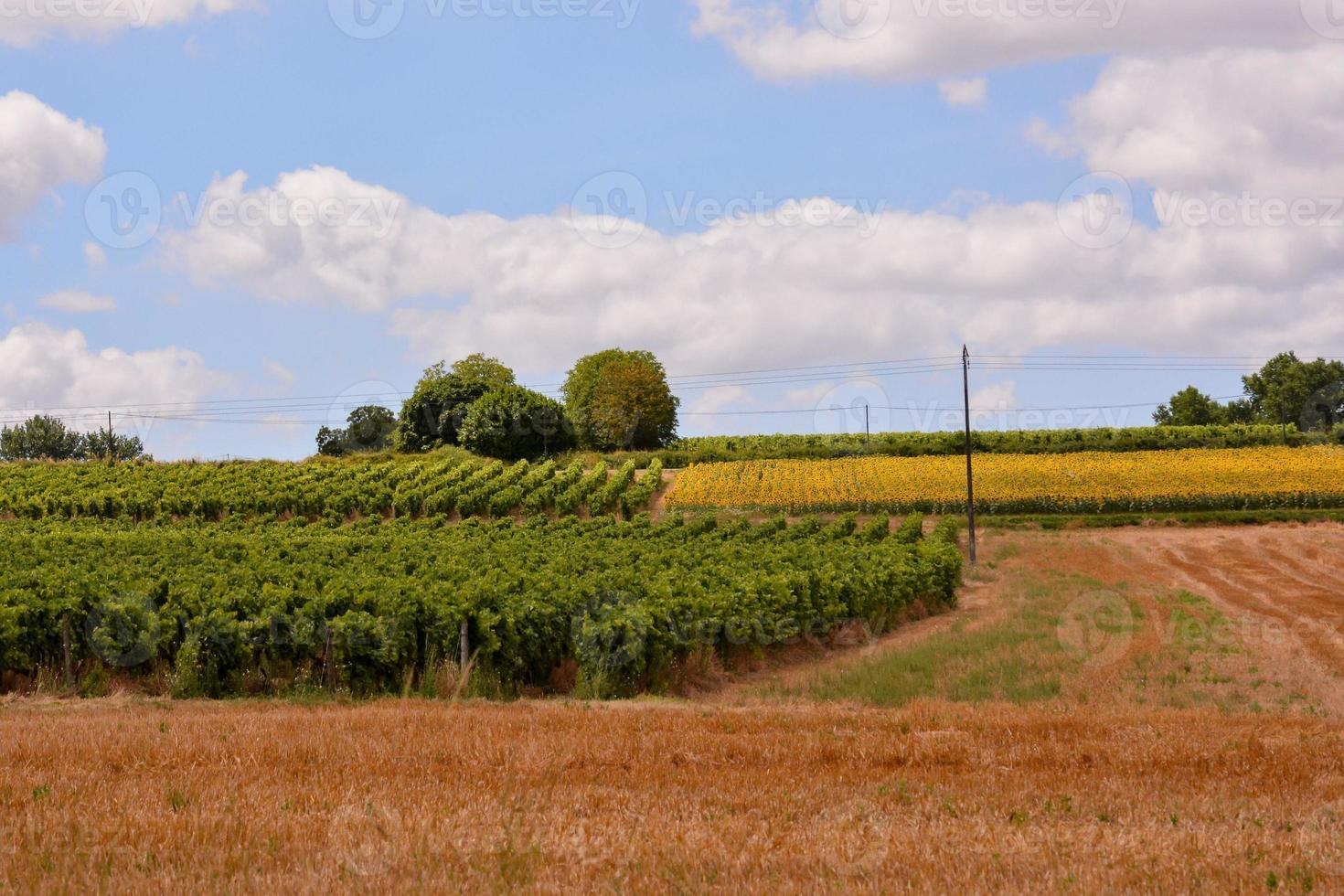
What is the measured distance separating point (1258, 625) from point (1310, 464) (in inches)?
1603

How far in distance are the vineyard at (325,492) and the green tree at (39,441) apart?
60408 mm

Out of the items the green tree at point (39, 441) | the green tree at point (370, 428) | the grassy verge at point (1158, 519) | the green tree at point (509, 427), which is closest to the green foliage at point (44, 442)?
the green tree at point (39, 441)

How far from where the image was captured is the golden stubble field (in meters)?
7.01

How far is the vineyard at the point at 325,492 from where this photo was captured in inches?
2074

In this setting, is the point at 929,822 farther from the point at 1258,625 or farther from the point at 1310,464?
the point at 1310,464

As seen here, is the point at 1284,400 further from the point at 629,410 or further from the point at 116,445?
the point at 116,445

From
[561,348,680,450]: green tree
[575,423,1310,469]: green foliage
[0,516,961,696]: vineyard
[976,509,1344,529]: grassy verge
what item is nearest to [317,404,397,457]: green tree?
[561,348,680,450]: green tree

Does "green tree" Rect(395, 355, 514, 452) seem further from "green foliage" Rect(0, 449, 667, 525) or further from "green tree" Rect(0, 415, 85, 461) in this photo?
"green tree" Rect(0, 415, 85, 461)

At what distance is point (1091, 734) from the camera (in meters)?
12.8

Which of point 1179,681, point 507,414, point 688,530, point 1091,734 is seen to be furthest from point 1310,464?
point 1091,734

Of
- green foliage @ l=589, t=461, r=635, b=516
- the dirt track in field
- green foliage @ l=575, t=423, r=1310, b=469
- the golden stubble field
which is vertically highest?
green foliage @ l=575, t=423, r=1310, b=469

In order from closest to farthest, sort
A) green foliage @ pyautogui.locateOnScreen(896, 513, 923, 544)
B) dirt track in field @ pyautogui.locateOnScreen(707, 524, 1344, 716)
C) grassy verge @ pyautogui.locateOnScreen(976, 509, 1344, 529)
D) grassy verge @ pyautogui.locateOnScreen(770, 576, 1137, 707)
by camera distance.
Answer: grassy verge @ pyautogui.locateOnScreen(770, 576, 1137, 707), dirt track in field @ pyautogui.locateOnScreen(707, 524, 1344, 716), green foliage @ pyautogui.locateOnScreen(896, 513, 923, 544), grassy verge @ pyautogui.locateOnScreen(976, 509, 1344, 529)

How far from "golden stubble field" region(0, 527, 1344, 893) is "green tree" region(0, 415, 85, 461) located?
110 meters

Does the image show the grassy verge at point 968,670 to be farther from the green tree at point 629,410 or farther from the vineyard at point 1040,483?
the green tree at point 629,410
